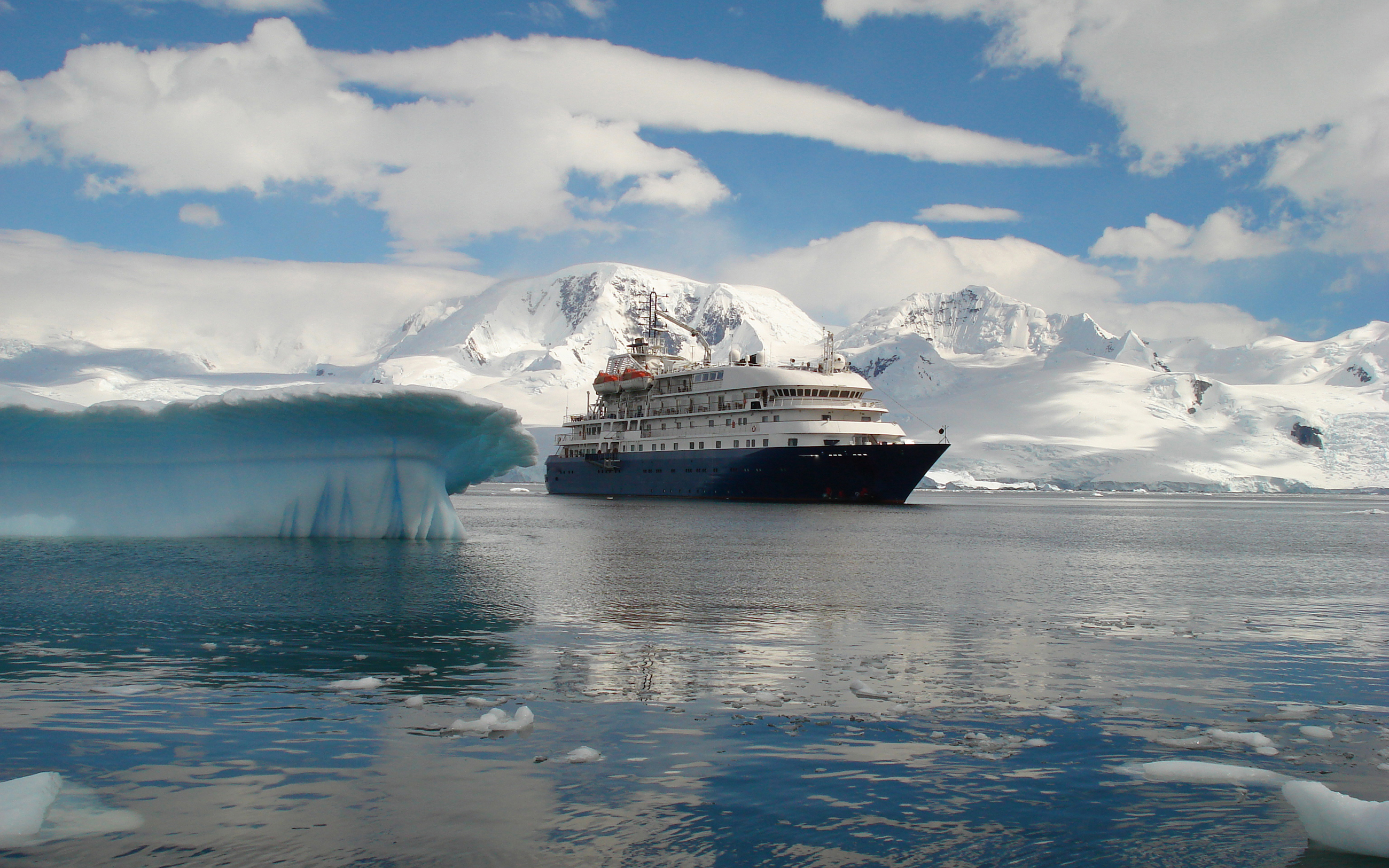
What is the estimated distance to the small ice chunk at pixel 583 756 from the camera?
6.70m

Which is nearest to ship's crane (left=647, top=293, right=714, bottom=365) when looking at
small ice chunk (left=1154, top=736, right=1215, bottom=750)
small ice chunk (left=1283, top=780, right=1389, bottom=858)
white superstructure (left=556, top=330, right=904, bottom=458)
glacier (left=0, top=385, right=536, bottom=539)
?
white superstructure (left=556, top=330, right=904, bottom=458)

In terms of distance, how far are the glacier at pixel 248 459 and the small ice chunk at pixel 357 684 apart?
11142 millimetres

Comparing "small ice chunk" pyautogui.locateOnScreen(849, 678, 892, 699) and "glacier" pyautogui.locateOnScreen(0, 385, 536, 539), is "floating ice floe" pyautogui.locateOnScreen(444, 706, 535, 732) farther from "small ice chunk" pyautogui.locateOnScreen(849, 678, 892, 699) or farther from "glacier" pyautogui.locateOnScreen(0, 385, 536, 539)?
"glacier" pyautogui.locateOnScreen(0, 385, 536, 539)

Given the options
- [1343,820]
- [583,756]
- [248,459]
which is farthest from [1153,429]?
[583,756]

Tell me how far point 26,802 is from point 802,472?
163 feet

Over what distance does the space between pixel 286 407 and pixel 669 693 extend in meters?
14.4

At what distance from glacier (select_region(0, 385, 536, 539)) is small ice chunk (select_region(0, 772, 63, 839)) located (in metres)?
13.8


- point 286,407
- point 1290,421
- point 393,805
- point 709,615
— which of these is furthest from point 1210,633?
point 1290,421

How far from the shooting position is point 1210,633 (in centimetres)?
1284

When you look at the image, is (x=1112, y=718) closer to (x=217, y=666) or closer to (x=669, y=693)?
(x=669, y=693)

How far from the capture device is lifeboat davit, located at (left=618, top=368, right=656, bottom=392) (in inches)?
2643

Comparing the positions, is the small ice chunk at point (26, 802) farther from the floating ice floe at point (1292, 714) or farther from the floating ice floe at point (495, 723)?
the floating ice floe at point (1292, 714)

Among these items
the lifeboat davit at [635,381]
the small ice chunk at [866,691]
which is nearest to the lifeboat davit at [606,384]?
the lifeboat davit at [635,381]

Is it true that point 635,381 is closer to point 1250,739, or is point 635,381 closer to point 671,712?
point 671,712
